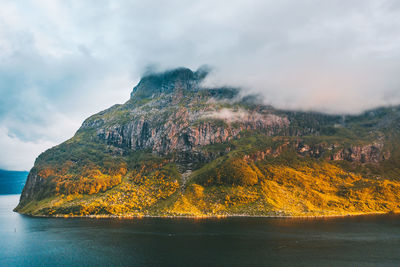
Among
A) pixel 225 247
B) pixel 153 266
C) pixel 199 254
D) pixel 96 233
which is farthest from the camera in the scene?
pixel 96 233

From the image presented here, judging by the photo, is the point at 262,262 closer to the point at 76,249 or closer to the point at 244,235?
the point at 244,235

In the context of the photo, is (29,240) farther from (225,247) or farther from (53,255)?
(225,247)

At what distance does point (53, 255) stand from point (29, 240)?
4910 cm

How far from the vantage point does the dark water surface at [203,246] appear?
4717 inches

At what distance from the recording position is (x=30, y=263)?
120m

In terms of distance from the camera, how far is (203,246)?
141500 millimetres

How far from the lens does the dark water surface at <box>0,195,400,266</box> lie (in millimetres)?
119812

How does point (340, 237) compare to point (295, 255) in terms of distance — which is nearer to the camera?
point (295, 255)

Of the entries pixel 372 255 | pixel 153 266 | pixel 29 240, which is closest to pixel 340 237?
pixel 372 255

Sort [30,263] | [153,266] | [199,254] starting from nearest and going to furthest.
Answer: [153,266], [30,263], [199,254]

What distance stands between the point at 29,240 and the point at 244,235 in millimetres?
147687

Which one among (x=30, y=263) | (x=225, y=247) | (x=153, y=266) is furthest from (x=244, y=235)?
(x=30, y=263)

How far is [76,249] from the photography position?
141 meters

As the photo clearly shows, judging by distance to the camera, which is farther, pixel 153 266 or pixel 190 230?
pixel 190 230
